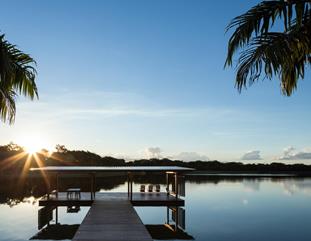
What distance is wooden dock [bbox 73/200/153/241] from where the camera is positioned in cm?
1245

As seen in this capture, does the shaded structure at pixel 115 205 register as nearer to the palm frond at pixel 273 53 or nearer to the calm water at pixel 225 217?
the calm water at pixel 225 217

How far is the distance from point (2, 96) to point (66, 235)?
1347cm

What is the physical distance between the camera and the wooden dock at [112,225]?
12453mm

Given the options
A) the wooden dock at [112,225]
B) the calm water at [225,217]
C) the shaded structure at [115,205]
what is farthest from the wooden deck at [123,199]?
the calm water at [225,217]

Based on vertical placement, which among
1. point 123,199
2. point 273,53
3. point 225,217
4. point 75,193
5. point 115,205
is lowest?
point 225,217

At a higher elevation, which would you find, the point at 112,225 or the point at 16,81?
the point at 16,81

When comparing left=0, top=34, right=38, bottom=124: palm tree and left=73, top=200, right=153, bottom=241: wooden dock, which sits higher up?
left=0, top=34, right=38, bottom=124: palm tree

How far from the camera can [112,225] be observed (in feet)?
47.4

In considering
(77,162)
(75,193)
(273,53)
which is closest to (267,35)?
(273,53)

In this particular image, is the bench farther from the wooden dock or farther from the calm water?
the wooden dock

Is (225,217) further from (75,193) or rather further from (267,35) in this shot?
(267,35)

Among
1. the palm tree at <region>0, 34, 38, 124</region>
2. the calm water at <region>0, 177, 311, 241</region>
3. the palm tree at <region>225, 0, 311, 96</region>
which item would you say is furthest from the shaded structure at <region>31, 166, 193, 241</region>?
the palm tree at <region>225, 0, 311, 96</region>

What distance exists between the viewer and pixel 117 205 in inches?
768

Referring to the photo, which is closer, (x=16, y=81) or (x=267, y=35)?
(x=267, y=35)
